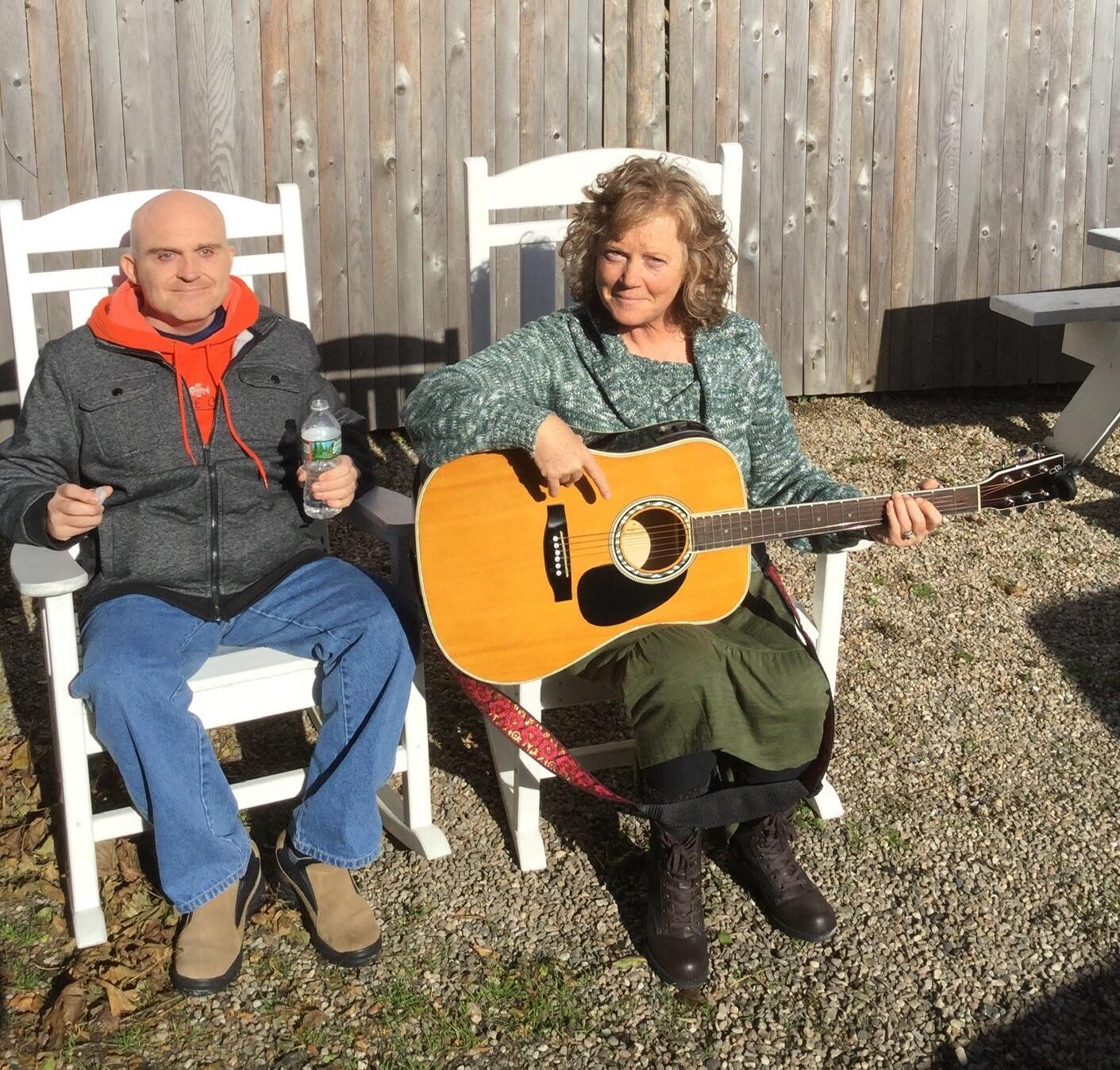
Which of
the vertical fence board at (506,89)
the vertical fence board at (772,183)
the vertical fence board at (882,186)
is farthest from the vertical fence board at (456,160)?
the vertical fence board at (882,186)

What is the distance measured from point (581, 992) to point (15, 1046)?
106cm

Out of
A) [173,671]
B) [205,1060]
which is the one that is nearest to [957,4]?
[173,671]

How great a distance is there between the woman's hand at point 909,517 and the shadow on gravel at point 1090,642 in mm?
1260

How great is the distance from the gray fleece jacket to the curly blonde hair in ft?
2.35

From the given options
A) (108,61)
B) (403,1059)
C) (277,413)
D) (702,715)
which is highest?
(108,61)

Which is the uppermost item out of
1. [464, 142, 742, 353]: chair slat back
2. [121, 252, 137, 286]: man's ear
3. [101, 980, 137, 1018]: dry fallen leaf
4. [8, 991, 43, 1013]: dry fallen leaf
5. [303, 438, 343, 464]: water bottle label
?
[464, 142, 742, 353]: chair slat back

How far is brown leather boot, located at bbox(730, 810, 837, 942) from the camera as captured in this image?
110 inches

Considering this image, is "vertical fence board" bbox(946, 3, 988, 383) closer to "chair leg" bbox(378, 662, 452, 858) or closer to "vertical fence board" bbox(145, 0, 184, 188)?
"vertical fence board" bbox(145, 0, 184, 188)

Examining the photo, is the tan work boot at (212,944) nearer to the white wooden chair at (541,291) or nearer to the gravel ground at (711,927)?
the gravel ground at (711,927)

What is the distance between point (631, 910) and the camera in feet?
9.45

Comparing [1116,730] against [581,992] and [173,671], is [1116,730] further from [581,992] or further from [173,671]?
[173,671]

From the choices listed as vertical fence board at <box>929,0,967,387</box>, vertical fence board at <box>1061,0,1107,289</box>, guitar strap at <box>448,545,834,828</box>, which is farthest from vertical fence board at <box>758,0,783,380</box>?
guitar strap at <box>448,545,834,828</box>

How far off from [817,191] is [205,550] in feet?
13.7

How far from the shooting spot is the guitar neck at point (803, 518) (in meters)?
2.71
